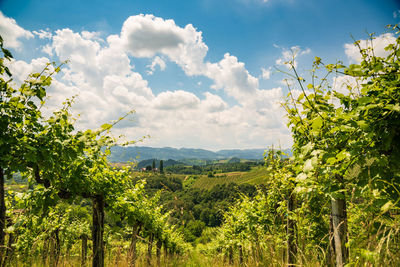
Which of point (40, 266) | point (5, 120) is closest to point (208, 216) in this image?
point (40, 266)

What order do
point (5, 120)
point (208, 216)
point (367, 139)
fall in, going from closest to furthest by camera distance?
point (367, 139)
point (5, 120)
point (208, 216)

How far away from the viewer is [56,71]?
8.34 ft

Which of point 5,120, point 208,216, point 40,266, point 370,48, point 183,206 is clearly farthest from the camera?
point 208,216

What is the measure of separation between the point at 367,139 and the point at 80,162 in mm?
3802

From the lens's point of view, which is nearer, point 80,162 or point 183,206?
point 80,162

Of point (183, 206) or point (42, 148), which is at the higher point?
point (42, 148)

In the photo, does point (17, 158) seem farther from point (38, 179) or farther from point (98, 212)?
point (98, 212)

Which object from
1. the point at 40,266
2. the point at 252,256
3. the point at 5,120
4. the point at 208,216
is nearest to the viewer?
the point at 5,120

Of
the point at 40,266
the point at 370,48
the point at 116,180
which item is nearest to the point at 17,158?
the point at 116,180

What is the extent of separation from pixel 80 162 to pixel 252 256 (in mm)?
3211

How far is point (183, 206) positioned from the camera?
373 cm

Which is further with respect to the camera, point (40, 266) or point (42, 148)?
point (40, 266)

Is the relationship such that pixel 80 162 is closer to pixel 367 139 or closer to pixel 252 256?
pixel 252 256

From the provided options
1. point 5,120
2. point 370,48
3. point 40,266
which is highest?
point 370,48
